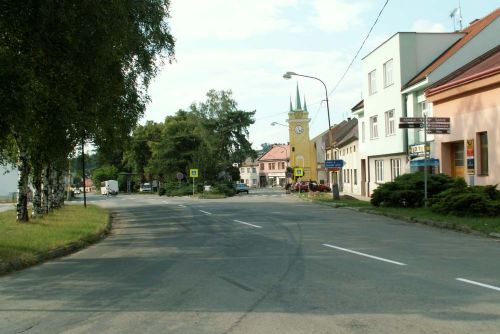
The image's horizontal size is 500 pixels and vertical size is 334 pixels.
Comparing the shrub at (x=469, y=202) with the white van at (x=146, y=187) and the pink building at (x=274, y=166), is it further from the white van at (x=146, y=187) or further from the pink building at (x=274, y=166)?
the pink building at (x=274, y=166)

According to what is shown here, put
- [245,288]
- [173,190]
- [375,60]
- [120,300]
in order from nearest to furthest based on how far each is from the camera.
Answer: [120,300], [245,288], [375,60], [173,190]

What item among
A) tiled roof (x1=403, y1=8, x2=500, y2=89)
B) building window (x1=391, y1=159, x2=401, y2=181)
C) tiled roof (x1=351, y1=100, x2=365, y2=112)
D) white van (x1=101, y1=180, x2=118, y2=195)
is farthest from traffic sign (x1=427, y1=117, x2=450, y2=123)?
white van (x1=101, y1=180, x2=118, y2=195)

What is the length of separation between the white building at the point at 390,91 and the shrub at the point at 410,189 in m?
8.55

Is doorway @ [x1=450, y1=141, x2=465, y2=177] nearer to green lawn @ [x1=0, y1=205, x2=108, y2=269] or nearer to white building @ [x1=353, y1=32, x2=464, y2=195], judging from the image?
white building @ [x1=353, y1=32, x2=464, y2=195]

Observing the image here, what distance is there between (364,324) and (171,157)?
7691 centimetres

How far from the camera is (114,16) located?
37.6 ft

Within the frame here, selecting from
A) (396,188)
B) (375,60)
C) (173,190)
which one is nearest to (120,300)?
(396,188)

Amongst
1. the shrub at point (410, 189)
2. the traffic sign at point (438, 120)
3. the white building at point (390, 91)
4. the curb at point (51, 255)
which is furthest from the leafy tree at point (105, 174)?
the curb at point (51, 255)

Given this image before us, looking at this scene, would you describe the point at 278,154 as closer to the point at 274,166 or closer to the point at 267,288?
the point at 274,166

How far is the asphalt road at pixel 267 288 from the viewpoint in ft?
20.0

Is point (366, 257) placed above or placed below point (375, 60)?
below

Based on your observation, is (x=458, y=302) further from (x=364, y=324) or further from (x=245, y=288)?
(x=245, y=288)

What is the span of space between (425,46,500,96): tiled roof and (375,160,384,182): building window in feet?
34.2

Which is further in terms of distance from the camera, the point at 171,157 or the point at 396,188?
the point at 171,157
